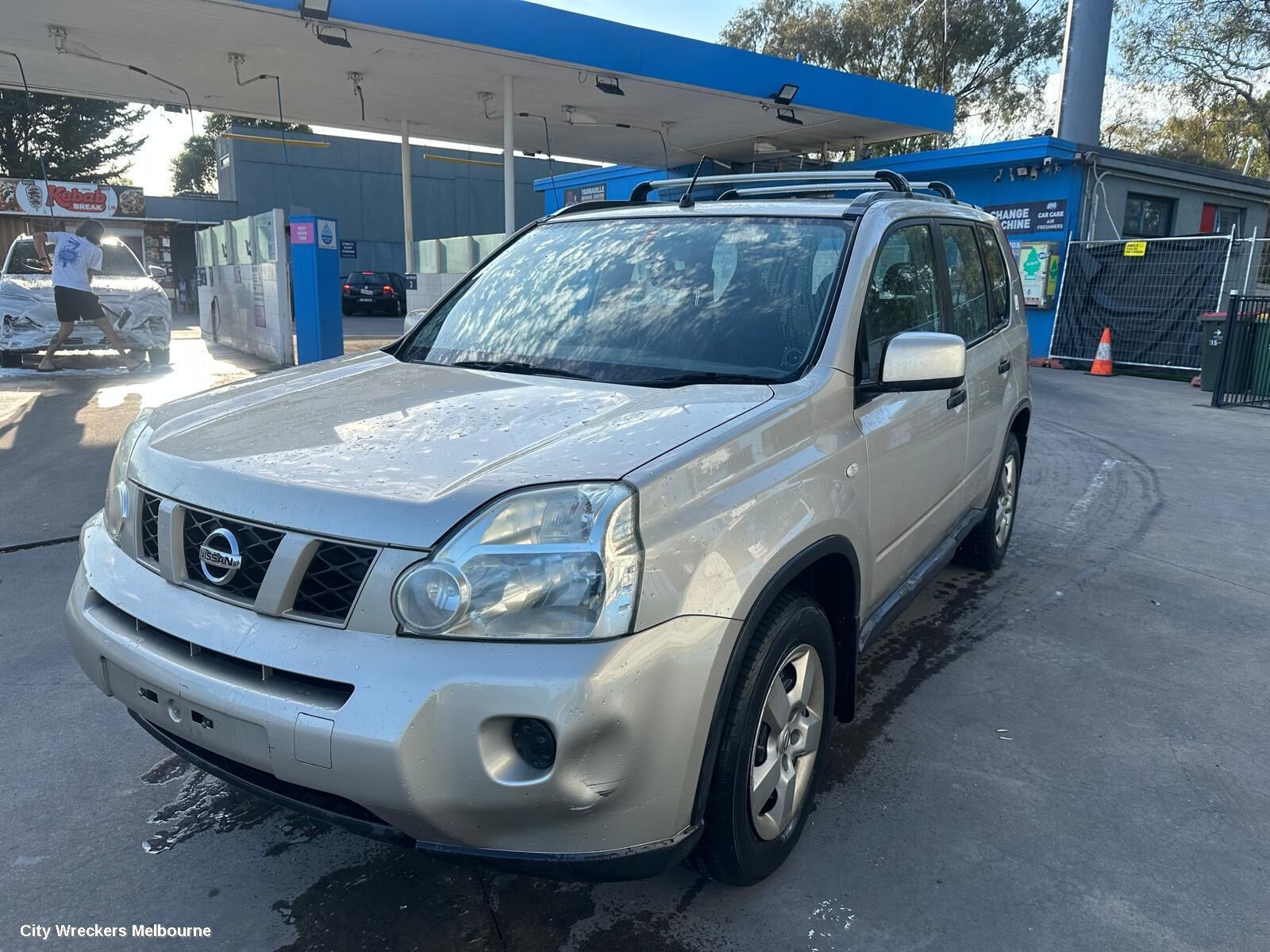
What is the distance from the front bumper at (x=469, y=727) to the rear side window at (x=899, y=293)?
140 centimetres

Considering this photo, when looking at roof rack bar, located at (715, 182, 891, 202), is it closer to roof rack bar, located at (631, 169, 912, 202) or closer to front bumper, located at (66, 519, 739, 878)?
roof rack bar, located at (631, 169, 912, 202)

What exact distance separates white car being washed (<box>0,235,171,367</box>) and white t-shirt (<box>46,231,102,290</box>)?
1.43 ft

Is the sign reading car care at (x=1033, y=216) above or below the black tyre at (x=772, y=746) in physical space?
above

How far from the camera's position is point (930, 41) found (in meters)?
32.3

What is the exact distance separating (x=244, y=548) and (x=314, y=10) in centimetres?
914

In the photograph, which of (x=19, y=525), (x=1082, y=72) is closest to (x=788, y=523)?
(x=19, y=525)

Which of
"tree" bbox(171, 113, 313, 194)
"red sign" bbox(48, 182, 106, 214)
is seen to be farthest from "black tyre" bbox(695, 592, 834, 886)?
"tree" bbox(171, 113, 313, 194)

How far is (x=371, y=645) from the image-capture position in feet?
6.22

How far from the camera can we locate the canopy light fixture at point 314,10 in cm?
937

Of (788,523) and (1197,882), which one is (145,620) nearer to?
(788,523)

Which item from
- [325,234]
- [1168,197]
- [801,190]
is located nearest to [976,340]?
[801,190]

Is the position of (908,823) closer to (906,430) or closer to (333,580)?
(906,430)

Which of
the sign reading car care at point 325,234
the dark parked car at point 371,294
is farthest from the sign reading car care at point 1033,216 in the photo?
the dark parked car at point 371,294

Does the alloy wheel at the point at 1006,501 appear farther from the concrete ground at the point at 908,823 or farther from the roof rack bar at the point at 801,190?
the roof rack bar at the point at 801,190
